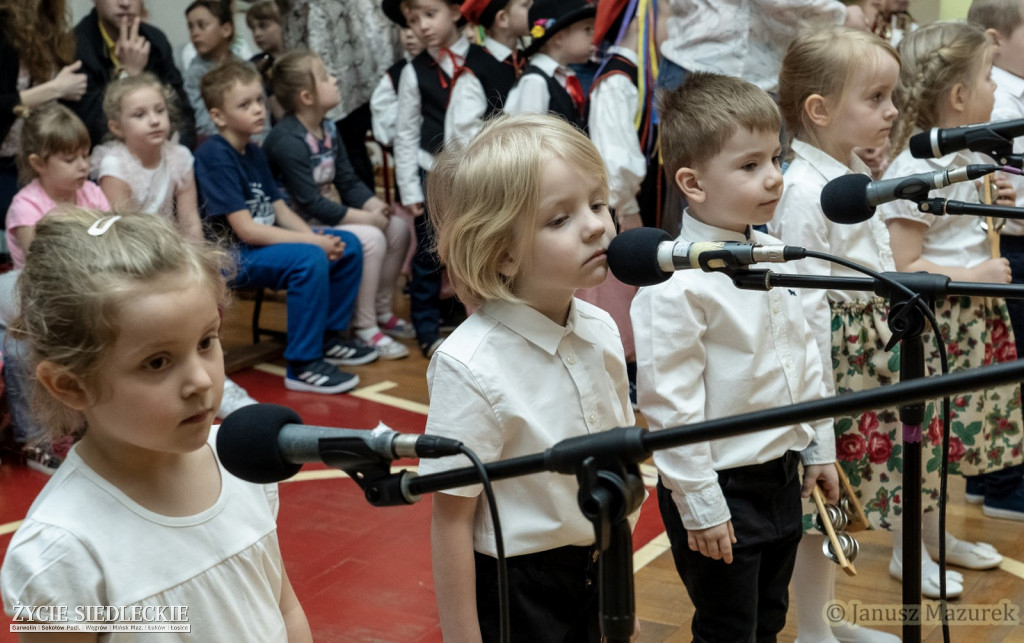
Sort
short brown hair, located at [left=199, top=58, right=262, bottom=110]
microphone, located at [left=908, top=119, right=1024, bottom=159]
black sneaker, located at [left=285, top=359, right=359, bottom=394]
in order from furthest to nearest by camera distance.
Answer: short brown hair, located at [left=199, top=58, right=262, bottom=110] < black sneaker, located at [left=285, top=359, right=359, bottom=394] < microphone, located at [left=908, top=119, right=1024, bottom=159]

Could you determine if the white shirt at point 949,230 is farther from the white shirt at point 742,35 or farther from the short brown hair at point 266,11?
the short brown hair at point 266,11

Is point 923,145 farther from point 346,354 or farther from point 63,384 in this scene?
point 346,354

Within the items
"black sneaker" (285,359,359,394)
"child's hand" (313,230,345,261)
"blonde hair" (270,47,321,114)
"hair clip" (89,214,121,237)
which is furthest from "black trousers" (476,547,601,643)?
"blonde hair" (270,47,321,114)

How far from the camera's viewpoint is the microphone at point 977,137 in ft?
5.65

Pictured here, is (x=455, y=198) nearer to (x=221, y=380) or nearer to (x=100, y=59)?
(x=221, y=380)

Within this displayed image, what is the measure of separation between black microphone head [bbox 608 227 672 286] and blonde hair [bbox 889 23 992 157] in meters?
1.74

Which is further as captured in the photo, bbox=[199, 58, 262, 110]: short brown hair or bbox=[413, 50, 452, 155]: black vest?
bbox=[413, 50, 452, 155]: black vest

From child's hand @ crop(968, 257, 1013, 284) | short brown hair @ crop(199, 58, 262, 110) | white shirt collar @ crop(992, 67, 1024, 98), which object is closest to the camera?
child's hand @ crop(968, 257, 1013, 284)

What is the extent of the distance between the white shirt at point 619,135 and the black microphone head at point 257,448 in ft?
9.85

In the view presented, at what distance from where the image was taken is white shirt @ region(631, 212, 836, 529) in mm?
1853

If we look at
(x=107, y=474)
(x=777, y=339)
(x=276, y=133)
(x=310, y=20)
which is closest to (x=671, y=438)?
(x=107, y=474)

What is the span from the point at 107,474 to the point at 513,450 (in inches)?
21.9

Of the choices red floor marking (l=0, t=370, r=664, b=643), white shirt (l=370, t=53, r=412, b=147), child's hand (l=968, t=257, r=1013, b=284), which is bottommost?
red floor marking (l=0, t=370, r=664, b=643)

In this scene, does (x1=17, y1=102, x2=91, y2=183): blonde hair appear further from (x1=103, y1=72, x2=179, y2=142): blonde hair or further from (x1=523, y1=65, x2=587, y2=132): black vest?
(x1=523, y1=65, x2=587, y2=132): black vest
